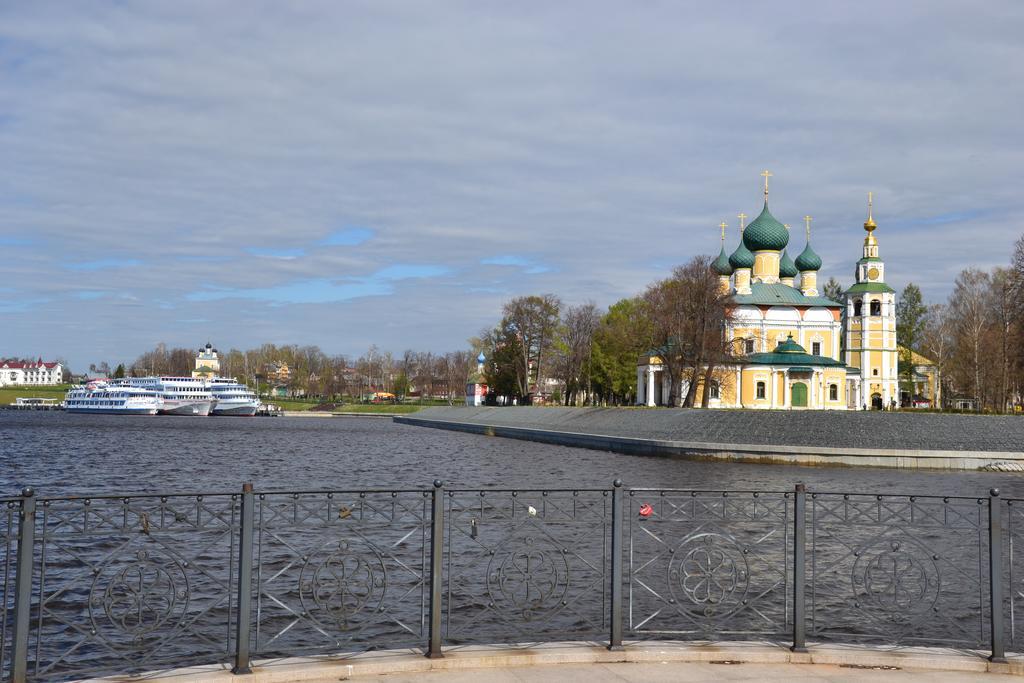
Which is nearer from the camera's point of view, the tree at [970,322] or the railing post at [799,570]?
the railing post at [799,570]

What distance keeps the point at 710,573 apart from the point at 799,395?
63.5 meters

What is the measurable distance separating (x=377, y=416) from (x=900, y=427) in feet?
301

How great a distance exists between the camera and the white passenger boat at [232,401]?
428 ft

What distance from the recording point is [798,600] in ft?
26.0

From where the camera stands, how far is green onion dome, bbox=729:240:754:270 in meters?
79.2

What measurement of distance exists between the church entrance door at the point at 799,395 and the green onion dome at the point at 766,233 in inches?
591

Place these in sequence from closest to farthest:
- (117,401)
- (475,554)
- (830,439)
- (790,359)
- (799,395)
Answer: (475,554), (830,439), (799,395), (790,359), (117,401)

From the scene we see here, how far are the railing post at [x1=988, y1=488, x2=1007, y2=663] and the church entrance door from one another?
63346 millimetres

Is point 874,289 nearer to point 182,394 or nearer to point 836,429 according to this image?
point 836,429

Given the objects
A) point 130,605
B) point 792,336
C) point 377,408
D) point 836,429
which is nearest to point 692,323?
point 792,336

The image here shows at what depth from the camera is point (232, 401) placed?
131 meters

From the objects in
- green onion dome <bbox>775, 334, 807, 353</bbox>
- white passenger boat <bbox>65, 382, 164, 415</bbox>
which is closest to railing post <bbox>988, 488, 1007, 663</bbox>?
green onion dome <bbox>775, 334, 807, 353</bbox>

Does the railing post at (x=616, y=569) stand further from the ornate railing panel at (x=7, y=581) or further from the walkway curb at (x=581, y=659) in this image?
the ornate railing panel at (x=7, y=581)

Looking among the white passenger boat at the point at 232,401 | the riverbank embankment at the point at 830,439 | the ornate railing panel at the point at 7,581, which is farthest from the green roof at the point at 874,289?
the white passenger boat at the point at 232,401
